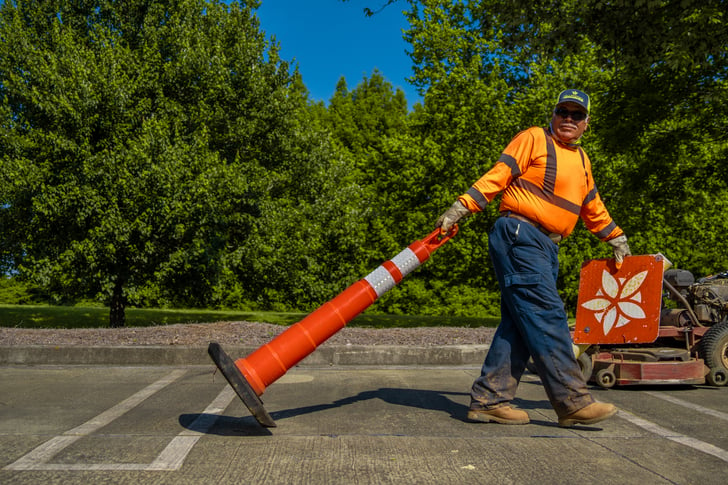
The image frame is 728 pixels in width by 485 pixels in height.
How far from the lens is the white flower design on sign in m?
5.68

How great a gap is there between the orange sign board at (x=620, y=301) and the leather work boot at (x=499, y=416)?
1749 millimetres

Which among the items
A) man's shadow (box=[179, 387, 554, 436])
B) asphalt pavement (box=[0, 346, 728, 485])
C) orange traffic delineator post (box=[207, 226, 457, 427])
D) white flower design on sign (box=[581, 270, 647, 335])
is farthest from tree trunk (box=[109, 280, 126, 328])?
orange traffic delineator post (box=[207, 226, 457, 427])

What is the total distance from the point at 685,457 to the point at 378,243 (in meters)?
23.0

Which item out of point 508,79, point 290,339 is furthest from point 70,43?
point 508,79

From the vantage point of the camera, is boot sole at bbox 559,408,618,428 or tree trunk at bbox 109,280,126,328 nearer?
boot sole at bbox 559,408,618,428

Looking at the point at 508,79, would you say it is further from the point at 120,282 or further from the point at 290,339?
the point at 290,339

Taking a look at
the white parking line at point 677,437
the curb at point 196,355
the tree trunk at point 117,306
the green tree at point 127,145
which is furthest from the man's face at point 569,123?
the tree trunk at point 117,306

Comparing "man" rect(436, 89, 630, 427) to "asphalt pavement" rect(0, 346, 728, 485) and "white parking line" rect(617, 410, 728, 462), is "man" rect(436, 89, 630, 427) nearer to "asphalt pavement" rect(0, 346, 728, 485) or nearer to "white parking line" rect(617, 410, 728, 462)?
"asphalt pavement" rect(0, 346, 728, 485)

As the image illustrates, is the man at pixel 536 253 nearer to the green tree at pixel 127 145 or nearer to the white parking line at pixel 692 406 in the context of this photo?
the white parking line at pixel 692 406

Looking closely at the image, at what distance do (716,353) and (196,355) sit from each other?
5494 millimetres

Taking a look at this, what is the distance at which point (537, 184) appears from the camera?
4258 mm

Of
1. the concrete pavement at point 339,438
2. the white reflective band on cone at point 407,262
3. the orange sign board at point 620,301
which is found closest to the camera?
the concrete pavement at point 339,438

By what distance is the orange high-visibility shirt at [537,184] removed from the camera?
422cm

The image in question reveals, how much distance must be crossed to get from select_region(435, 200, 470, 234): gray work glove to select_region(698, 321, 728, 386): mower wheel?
11.5 ft
